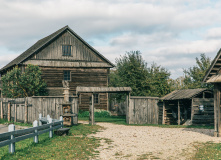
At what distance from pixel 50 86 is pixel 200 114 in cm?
1837

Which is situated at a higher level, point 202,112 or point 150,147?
point 202,112

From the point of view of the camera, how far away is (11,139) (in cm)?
1080

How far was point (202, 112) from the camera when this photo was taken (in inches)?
939

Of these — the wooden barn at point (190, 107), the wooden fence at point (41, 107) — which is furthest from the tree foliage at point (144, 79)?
the wooden fence at point (41, 107)

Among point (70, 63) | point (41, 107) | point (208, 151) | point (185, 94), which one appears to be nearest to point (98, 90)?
point (41, 107)

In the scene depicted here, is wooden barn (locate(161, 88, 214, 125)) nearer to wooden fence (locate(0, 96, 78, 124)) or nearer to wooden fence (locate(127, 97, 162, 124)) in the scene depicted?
wooden fence (locate(127, 97, 162, 124))

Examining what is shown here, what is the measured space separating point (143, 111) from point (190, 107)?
412 centimetres

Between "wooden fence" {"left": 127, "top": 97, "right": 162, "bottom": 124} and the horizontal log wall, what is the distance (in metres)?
3.51

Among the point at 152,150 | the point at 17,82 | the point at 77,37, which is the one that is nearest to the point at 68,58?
the point at 77,37

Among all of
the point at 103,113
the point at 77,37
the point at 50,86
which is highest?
the point at 77,37

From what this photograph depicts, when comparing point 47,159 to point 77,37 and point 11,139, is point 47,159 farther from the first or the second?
point 77,37

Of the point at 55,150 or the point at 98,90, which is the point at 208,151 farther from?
the point at 98,90

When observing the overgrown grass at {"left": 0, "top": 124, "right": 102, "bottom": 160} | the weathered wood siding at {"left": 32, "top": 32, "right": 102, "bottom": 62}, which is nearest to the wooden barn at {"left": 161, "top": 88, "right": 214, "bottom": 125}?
the overgrown grass at {"left": 0, "top": 124, "right": 102, "bottom": 160}

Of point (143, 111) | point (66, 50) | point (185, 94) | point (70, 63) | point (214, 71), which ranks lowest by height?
point (143, 111)
